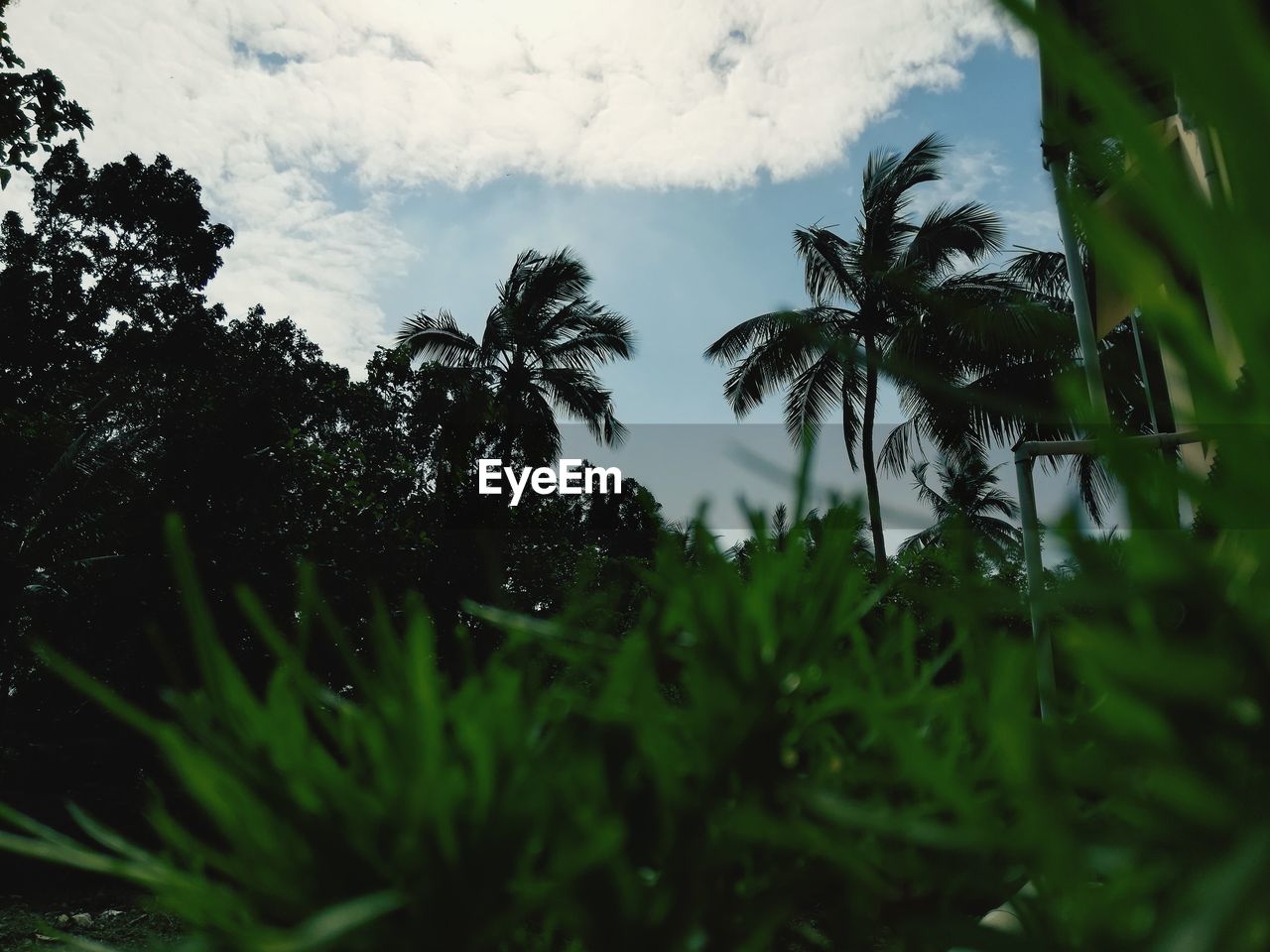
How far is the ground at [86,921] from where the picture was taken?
6.74 m

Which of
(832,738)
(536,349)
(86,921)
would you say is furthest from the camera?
(536,349)

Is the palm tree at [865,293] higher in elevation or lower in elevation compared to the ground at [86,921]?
higher

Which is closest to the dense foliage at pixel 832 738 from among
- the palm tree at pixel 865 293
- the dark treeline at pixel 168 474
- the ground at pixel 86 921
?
the ground at pixel 86 921

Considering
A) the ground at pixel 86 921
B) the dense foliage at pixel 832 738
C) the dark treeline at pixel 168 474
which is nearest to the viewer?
the dense foliage at pixel 832 738

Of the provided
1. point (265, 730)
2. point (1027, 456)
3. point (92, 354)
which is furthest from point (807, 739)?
point (92, 354)

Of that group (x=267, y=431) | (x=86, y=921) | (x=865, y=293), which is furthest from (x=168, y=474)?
(x=865, y=293)

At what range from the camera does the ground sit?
6742mm

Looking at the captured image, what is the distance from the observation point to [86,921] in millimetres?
7223

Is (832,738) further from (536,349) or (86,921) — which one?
(536,349)

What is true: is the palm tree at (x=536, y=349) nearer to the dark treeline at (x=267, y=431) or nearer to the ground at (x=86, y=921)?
the dark treeline at (x=267, y=431)

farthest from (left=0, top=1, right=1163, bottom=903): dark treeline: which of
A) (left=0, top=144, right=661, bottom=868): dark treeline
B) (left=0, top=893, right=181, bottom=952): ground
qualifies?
(left=0, top=893, right=181, bottom=952): ground

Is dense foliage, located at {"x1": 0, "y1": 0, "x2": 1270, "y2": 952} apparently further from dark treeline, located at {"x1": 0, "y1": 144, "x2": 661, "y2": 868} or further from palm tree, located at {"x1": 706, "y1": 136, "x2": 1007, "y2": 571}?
palm tree, located at {"x1": 706, "y1": 136, "x2": 1007, "y2": 571}

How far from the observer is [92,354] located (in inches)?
→ 660

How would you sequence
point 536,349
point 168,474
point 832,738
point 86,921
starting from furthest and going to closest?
point 536,349 → point 168,474 → point 86,921 → point 832,738
